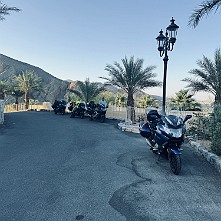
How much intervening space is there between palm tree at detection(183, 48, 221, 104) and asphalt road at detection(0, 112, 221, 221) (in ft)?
35.8

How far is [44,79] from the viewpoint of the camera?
72.0 m

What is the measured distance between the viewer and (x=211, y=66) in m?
15.5

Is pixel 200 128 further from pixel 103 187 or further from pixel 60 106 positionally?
pixel 60 106

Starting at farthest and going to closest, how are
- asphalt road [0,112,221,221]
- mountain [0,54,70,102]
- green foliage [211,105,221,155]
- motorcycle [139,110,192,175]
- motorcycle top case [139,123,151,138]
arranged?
1. mountain [0,54,70,102]
2. motorcycle top case [139,123,151,138]
3. green foliage [211,105,221,155]
4. motorcycle [139,110,192,175]
5. asphalt road [0,112,221,221]

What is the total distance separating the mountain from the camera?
212 feet

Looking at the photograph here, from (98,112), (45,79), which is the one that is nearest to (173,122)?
(98,112)

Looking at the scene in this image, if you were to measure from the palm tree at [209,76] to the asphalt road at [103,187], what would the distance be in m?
10.9

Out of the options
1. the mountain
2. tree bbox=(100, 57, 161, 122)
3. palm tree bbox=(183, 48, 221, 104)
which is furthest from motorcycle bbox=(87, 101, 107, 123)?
the mountain

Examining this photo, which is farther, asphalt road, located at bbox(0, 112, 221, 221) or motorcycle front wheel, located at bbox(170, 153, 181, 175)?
motorcycle front wheel, located at bbox(170, 153, 181, 175)

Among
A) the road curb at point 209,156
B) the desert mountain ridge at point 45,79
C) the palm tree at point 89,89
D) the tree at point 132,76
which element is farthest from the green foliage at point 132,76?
the desert mountain ridge at point 45,79

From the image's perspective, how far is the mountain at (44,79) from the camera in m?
64.7

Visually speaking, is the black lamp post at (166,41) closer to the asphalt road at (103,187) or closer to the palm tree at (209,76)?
the asphalt road at (103,187)

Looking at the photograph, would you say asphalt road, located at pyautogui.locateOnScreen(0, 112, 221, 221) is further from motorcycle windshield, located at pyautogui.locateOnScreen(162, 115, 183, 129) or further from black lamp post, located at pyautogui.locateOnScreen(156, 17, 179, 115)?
black lamp post, located at pyautogui.locateOnScreen(156, 17, 179, 115)

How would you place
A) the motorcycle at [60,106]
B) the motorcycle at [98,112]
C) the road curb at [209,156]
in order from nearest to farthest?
the road curb at [209,156] → the motorcycle at [98,112] → the motorcycle at [60,106]
